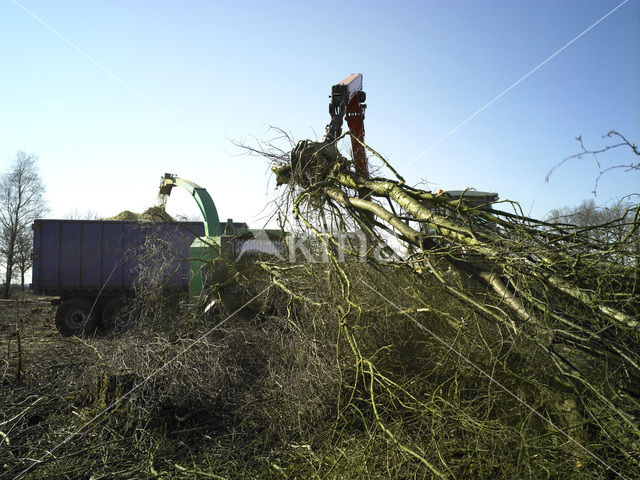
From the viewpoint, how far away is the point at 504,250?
9.44ft

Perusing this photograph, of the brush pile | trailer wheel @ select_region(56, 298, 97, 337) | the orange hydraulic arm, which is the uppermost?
the orange hydraulic arm

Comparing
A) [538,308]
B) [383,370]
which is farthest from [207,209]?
[538,308]

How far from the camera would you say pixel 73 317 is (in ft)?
35.0

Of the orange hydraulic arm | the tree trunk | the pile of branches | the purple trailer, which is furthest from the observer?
the tree trunk

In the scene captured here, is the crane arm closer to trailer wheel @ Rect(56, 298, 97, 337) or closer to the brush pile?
the brush pile

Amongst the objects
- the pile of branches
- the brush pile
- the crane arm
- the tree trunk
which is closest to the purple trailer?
the crane arm

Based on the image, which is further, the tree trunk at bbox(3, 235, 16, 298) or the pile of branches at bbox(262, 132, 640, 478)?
the tree trunk at bbox(3, 235, 16, 298)

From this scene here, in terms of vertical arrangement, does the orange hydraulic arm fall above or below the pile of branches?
above

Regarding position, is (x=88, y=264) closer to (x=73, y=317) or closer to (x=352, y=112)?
(x=73, y=317)

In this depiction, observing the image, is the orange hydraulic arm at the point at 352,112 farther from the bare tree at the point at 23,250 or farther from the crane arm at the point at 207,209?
the bare tree at the point at 23,250

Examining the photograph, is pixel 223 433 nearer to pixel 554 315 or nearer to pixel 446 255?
pixel 446 255

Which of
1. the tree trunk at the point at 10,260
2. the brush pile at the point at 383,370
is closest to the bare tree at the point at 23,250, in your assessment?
the tree trunk at the point at 10,260

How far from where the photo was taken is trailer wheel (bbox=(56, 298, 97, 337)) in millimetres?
10430

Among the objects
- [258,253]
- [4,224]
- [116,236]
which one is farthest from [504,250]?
[4,224]
